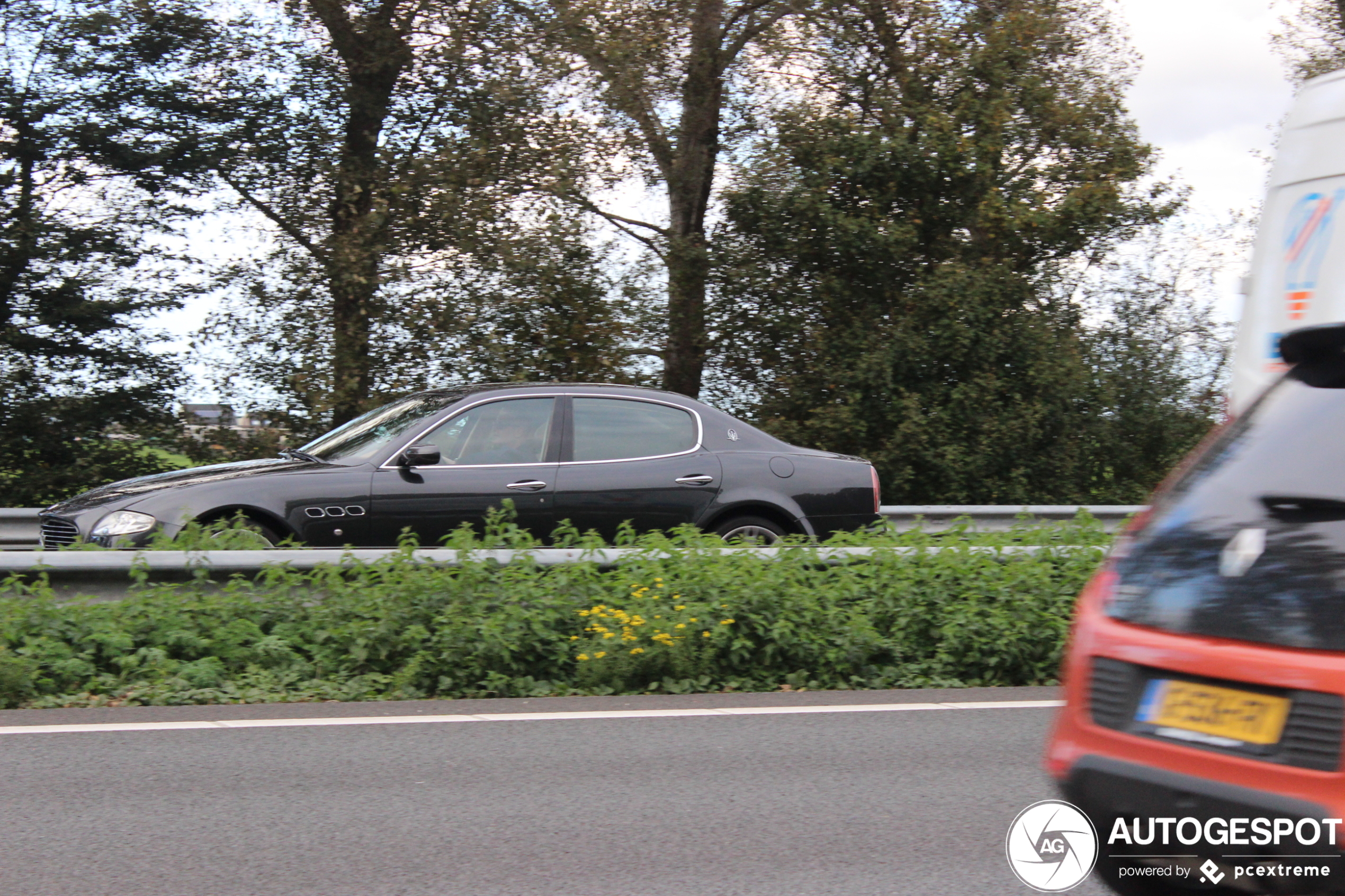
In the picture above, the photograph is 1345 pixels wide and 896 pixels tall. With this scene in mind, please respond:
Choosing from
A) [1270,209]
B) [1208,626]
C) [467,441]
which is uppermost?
[1270,209]

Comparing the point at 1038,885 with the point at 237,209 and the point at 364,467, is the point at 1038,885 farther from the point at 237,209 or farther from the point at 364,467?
the point at 237,209

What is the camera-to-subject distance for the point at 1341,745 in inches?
109

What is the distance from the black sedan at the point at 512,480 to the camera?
8.27 meters

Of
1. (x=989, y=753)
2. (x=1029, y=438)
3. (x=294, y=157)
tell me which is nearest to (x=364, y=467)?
(x=989, y=753)

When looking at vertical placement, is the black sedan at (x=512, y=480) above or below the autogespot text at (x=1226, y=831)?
above

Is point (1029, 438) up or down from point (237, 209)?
down

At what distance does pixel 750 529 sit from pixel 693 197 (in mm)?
9629

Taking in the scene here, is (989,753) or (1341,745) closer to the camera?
(1341,745)

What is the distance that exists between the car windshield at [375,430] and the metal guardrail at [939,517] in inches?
106

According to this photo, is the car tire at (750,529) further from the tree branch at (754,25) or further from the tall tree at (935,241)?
the tree branch at (754,25)

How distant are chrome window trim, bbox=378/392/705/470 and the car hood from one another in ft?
2.21

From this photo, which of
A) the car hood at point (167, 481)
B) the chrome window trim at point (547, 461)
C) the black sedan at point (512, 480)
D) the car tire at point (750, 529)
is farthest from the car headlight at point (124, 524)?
the car tire at point (750, 529)

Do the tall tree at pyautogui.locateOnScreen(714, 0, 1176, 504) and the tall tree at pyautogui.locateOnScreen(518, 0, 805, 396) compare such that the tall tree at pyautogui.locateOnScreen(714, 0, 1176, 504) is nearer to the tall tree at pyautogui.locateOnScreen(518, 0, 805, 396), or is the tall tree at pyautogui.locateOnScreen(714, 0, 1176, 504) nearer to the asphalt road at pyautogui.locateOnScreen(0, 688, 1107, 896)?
the tall tree at pyautogui.locateOnScreen(518, 0, 805, 396)

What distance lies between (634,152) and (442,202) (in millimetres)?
2919
